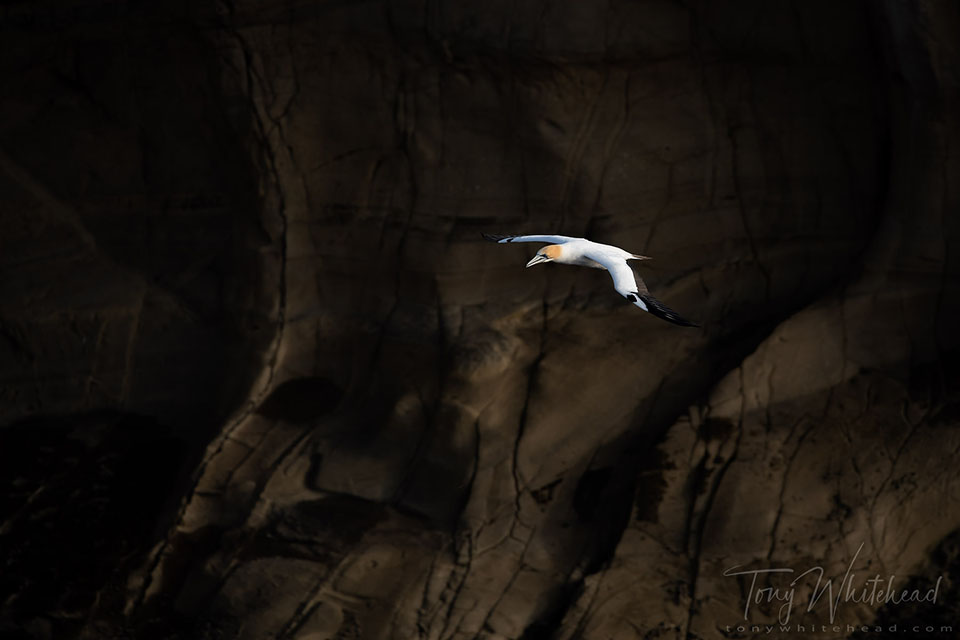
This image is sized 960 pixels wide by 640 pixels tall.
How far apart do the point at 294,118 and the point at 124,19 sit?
1.35m

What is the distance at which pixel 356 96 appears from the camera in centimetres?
790

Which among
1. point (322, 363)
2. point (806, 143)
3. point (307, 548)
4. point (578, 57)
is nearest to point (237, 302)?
point (322, 363)

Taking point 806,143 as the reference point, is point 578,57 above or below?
above

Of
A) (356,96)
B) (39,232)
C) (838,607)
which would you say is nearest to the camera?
(838,607)

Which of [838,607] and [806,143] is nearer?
[838,607]

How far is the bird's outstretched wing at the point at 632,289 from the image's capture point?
5496 mm

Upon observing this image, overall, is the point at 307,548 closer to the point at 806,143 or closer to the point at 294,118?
the point at 294,118

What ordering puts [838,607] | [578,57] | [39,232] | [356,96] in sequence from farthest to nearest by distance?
[39,232]
[356,96]
[578,57]
[838,607]
